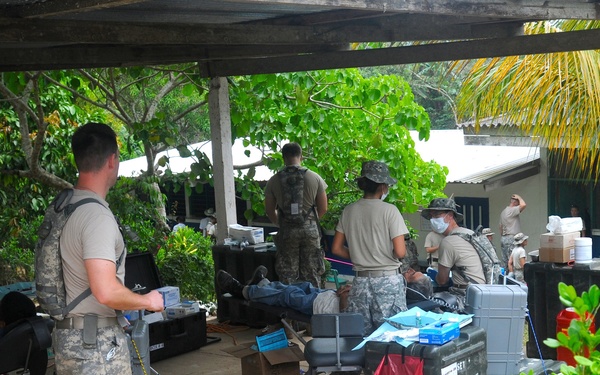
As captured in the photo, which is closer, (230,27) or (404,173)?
(230,27)

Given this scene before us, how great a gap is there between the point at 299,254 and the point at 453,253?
2157 millimetres

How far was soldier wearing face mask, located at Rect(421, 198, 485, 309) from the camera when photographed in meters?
6.45

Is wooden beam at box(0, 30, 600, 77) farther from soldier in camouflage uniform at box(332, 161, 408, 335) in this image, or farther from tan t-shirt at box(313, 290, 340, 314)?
tan t-shirt at box(313, 290, 340, 314)

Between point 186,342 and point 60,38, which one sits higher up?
point 60,38

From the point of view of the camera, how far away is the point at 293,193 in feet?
26.7

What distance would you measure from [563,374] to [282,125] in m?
8.26

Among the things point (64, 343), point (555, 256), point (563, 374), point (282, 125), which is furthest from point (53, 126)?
point (563, 374)

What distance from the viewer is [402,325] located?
16.2 feet

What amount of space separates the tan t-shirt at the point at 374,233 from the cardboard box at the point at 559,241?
1.73 m

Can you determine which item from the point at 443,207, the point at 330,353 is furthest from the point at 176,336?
the point at 443,207

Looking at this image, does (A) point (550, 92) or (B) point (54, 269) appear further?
(A) point (550, 92)

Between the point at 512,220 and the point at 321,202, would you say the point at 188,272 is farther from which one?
the point at 512,220

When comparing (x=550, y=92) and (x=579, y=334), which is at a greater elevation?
(x=550, y=92)

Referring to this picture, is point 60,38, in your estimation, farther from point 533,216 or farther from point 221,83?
point 533,216
